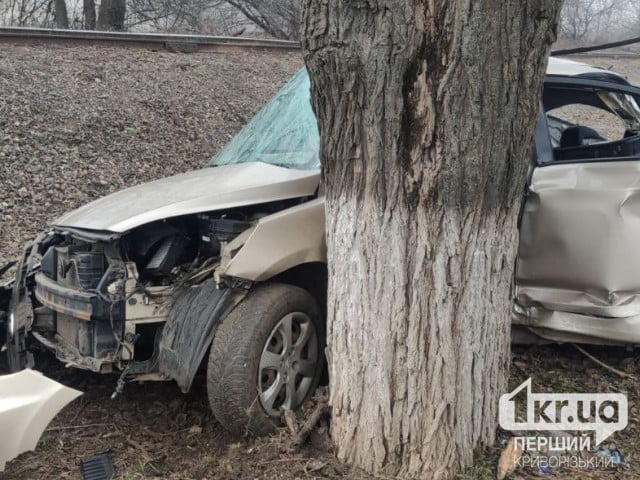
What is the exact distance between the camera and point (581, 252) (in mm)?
3623

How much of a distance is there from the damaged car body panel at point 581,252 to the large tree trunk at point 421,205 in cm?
103

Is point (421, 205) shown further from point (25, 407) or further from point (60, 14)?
point (60, 14)

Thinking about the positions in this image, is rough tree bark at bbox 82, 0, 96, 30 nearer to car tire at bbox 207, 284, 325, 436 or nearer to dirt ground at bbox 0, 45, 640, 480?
dirt ground at bbox 0, 45, 640, 480

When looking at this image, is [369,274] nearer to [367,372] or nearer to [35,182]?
[367,372]

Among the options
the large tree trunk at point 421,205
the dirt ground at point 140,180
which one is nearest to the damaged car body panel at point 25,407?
the dirt ground at point 140,180

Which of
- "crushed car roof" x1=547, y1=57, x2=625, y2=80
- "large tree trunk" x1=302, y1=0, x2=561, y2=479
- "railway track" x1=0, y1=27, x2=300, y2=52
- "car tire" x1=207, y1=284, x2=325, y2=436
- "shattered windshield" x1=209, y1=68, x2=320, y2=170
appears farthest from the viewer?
"railway track" x1=0, y1=27, x2=300, y2=52

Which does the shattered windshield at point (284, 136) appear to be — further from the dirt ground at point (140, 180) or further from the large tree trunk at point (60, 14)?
the large tree trunk at point (60, 14)

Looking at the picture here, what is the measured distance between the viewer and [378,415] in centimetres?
271

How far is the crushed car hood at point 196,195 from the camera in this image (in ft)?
10.9

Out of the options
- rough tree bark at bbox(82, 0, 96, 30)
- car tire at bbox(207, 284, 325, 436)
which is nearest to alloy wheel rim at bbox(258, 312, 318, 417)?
car tire at bbox(207, 284, 325, 436)

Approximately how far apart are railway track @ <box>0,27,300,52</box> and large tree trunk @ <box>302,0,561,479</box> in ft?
28.0

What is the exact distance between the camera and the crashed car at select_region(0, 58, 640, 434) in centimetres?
322

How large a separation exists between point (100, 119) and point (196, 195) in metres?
5.61

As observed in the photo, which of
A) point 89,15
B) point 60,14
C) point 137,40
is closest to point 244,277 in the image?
point 137,40
